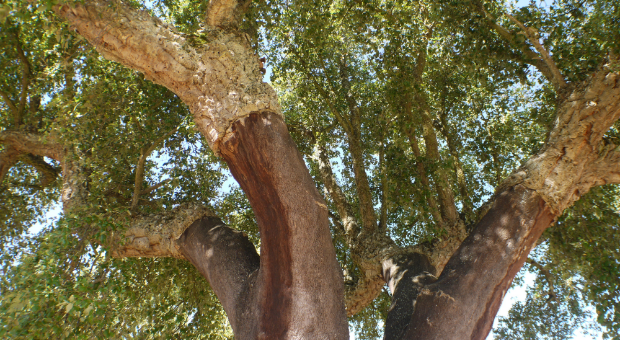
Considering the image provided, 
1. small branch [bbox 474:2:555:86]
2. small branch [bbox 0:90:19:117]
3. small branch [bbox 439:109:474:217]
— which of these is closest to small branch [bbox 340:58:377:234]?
small branch [bbox 439:109:474:217]

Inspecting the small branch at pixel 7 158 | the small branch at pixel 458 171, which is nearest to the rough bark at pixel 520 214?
the small branch at pixel 458 171

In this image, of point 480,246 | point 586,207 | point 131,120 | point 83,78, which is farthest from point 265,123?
point 586,207

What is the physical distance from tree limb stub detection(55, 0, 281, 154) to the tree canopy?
215 millimetres

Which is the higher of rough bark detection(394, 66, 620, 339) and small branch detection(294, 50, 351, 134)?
small branch detection(294, 50, 351, 134)

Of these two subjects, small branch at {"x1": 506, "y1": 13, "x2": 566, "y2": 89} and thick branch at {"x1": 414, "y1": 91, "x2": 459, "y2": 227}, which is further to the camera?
thick branch at {"x1": 414, "y1": 91, "x2": 459, "y2": 227}

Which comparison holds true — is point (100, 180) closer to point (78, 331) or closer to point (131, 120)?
point (131, 120)

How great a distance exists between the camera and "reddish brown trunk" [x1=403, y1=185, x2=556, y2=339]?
3168mm

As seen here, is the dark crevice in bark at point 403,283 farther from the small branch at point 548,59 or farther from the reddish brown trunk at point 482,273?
the small branch at point 548,59

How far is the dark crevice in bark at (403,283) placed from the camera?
367 centimetres

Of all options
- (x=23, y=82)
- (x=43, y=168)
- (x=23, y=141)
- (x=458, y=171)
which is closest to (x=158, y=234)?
(x=23, y=141)

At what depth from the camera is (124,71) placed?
6184mm

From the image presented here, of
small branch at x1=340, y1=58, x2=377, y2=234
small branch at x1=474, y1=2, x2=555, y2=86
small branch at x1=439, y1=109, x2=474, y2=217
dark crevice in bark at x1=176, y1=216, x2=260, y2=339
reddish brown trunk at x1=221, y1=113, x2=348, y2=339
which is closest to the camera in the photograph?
reddish brown trunk at x1=221, y1=113, x2=348, y2=339

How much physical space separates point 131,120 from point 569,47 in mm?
7314

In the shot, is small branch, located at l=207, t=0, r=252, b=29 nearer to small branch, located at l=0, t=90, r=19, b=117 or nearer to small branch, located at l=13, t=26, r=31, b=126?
small branch, located at l=13, t=26, r=31, b=126
